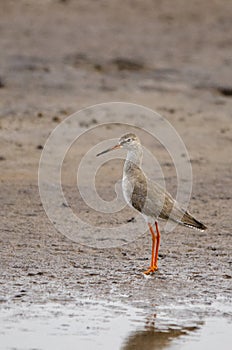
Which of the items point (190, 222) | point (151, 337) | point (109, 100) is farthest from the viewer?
point (109, 100)

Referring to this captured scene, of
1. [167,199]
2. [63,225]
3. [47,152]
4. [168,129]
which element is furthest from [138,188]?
[168,129]

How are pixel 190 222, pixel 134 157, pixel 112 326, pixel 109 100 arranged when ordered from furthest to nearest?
pixel 109 100, pixel 134 157, pixel 190 222, pixel 112 326

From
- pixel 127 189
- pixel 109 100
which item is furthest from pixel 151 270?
pixel 109 100

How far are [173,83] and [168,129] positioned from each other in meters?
2.30

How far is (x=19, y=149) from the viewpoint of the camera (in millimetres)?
12055

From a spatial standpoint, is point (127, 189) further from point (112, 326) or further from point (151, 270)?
point (112, 326)

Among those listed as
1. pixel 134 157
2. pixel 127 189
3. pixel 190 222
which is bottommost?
pixel 190 222

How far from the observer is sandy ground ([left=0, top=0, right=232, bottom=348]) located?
8141mm

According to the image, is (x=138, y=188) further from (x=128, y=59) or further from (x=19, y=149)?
(x=128, y=59)

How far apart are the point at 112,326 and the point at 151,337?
0.32 m

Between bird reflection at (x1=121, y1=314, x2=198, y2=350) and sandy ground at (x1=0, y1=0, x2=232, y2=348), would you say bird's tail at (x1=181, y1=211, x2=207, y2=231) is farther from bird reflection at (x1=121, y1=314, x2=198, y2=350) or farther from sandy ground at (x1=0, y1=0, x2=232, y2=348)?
bird reflection at (x1=121, y1=314, x2=198, y2=350)

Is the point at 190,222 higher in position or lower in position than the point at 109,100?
lower

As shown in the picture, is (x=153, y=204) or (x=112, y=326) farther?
(x=153, y=204)

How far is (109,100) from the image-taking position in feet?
47.4
